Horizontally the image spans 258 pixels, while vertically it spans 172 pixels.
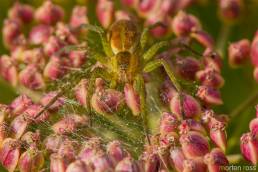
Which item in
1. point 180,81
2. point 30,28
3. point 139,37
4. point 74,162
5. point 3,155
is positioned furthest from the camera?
point 30,28

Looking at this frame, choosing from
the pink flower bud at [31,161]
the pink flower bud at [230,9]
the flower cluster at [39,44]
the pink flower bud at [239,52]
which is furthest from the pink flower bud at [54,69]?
the pink flower bud at [230,9]

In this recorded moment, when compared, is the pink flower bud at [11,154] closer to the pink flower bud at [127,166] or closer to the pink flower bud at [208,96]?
the pink flower bud at [127,166]

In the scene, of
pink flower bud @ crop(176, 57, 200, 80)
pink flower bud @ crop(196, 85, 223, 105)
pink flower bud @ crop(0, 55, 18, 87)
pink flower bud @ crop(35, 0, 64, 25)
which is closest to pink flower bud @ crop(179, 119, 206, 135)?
pink flower bud @ crop(196, 85, 223, 105)

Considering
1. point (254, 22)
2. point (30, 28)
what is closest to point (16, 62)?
point (30, 28)

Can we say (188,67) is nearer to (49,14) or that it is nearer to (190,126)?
(190,126)

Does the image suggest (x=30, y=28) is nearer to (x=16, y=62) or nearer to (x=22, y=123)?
(x=16, y=62)

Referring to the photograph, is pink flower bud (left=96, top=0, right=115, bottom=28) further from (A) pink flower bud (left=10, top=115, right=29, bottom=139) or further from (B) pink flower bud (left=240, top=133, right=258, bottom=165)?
(B) pink flower bud (left=240, top=133, right=258, bottom=165)
